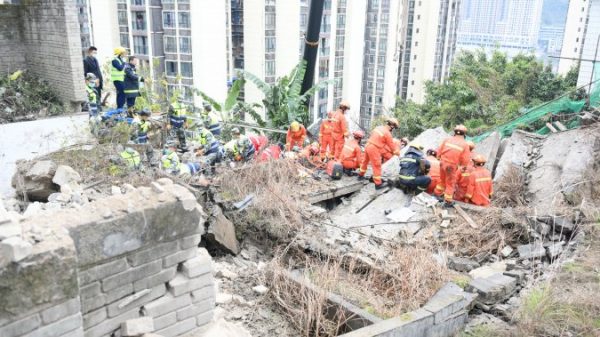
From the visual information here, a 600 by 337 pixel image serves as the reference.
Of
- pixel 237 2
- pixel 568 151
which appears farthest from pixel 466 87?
pixel 237 2

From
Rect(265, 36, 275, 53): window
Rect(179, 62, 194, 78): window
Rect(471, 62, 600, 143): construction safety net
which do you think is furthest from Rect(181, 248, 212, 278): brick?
Rect(265, 36, 275, 53): window

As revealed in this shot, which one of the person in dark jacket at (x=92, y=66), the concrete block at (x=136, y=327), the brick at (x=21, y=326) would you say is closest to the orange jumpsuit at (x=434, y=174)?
the concrete block at (x=136, y=327)

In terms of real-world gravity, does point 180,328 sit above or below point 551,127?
below

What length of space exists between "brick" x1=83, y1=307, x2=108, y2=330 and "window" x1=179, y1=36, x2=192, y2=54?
26.7m

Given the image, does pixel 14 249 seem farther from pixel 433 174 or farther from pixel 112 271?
pixel 433 174

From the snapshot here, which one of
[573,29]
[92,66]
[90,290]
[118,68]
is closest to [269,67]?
[92,66]

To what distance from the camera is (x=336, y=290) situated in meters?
5.50

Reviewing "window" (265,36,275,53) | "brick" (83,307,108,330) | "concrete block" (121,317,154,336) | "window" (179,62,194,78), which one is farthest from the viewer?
"window" (265,36,275,53)

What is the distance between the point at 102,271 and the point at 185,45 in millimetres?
26946

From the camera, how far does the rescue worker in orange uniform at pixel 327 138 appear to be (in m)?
10.1

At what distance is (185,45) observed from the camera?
28719 mm

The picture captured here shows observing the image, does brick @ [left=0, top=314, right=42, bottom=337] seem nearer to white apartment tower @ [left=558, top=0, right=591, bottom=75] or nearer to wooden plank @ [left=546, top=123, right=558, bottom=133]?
wooden plank @ [left=546, top=123, right=558, bottom=133]

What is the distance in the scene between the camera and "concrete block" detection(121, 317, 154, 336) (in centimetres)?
370

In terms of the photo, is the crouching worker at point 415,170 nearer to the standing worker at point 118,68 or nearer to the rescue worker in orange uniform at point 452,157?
the rescue worker in orange uniform at point 452,157
